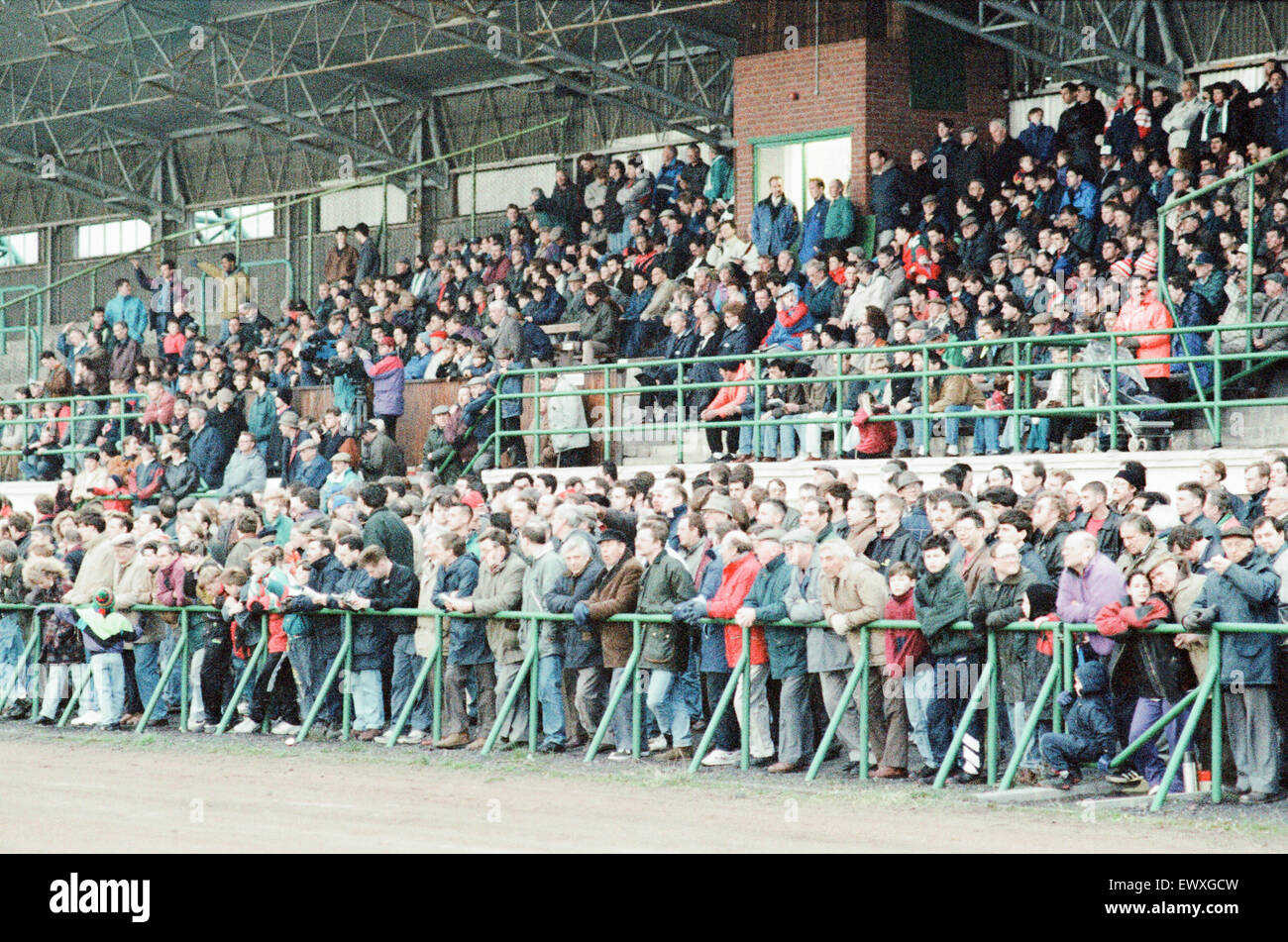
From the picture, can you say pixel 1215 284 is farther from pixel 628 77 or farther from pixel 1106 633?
pixel 628 77

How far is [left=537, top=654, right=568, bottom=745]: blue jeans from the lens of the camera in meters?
15.1

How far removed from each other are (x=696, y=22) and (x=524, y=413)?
8.60m

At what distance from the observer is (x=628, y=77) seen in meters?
28.9

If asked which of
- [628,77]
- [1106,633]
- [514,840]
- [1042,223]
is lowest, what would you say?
[514,840]

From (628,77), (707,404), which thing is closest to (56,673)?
(707,404)

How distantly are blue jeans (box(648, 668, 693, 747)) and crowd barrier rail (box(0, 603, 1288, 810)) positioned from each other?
0.39 ft

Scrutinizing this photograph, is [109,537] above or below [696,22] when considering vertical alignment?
below

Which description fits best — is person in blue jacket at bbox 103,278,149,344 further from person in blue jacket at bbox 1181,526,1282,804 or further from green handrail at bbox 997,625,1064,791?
person in blue jacket at bbox 1181,526,1282,804

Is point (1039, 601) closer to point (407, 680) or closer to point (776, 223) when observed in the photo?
point (407, 680)

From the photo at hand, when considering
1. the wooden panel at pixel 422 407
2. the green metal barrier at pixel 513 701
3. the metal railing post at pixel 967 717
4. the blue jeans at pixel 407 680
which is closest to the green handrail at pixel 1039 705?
the metal railing post at pixel 967 717

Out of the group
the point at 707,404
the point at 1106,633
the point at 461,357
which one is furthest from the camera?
the point at 461,357

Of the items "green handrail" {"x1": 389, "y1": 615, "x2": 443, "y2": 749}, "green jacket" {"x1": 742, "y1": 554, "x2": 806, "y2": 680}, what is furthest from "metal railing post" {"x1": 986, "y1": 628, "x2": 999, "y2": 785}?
"green handrail" {"x1": 389, "y1": 615, "x2": 443, "y2": 749}

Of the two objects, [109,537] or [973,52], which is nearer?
[109,537]

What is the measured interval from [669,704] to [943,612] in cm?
258
